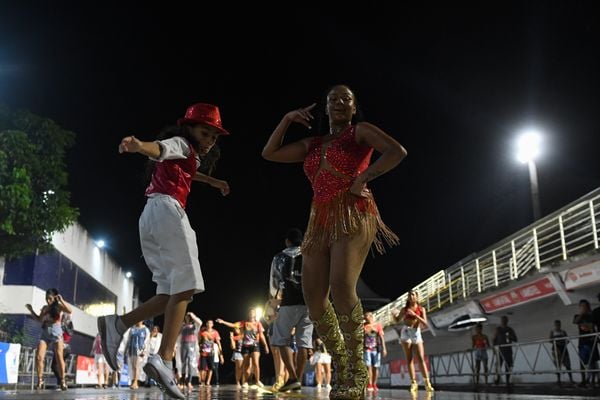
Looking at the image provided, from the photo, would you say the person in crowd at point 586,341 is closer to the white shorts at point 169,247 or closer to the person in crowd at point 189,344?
the person in crowd at point 189,344

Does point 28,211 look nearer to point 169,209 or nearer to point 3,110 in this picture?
point 3,110

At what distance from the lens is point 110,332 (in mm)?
4266

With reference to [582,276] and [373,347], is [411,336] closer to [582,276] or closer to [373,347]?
[373,347]

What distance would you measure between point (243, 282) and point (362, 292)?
11.7 meters

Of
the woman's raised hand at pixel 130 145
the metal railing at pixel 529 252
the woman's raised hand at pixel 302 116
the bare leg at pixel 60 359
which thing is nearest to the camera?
the woman's raised hand at pixel 130 145

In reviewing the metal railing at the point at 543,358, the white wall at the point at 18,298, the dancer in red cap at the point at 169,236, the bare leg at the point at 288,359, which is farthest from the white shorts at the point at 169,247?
the white wall at the point at 18,298

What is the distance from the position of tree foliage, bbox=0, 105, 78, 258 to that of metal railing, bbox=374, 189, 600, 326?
13.9 m

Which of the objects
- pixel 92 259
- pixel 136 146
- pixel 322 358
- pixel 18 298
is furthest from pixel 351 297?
pixel 92 259

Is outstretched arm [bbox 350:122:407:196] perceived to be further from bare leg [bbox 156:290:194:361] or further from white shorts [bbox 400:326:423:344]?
white shorts [bbox 400:326:423:344]

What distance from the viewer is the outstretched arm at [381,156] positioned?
3.82 meters

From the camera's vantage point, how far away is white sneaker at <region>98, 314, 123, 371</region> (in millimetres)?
4203

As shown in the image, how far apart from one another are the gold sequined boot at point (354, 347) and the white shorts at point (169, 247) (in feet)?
3.08

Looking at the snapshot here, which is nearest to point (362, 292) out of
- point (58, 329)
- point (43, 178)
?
point (43, 178)

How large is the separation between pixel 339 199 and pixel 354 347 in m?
0.92
